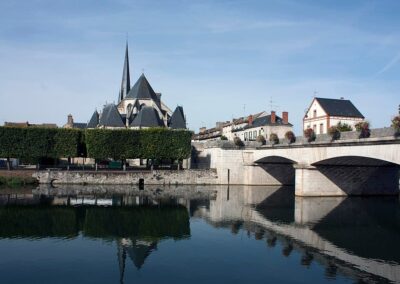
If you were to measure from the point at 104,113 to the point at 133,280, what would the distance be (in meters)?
57.1

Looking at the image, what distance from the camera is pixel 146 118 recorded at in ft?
208

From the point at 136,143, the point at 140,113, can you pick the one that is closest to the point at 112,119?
the point at 140,113

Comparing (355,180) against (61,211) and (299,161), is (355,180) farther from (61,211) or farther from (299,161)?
(61,211)

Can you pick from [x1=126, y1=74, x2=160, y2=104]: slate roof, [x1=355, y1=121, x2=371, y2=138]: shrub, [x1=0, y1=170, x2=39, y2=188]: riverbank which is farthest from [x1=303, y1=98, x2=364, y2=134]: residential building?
[x1=0, y1=170, x2=39, y2=188]: riverbank

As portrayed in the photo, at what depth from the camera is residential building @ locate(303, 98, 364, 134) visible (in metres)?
52.2

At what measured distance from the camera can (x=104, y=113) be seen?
69062mm

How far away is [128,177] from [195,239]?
2674 centimetres

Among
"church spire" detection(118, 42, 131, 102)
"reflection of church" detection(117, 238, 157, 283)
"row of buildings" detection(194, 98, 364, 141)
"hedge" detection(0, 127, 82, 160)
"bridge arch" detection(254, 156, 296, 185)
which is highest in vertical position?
"church spire" detection(118, 42, 131, 102)

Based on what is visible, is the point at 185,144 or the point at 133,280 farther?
the point at 185,144

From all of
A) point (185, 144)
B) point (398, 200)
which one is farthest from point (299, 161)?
point (185, 144)

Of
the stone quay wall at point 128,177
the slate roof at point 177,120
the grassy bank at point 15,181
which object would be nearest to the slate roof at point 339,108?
the stone quay wall at point 128,177

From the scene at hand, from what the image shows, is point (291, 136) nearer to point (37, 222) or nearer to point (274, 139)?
point (274, 139)

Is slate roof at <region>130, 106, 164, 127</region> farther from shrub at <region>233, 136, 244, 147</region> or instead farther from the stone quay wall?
shrub at <region>233, 136, 244, 147</region>

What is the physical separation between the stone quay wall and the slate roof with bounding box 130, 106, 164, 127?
15.8 metres
